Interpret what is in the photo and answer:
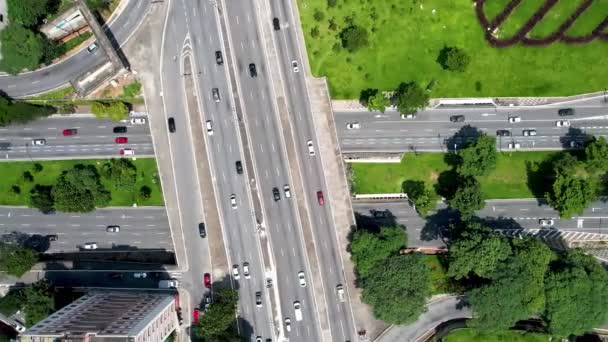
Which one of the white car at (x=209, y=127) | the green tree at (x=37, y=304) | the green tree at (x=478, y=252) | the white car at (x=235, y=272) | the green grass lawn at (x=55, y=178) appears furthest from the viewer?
the green grass lawn at (x=55, y=178)

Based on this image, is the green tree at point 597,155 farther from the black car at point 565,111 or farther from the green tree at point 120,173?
the green tree at point 120,173

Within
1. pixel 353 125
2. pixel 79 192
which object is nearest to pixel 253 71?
pixel 353 125

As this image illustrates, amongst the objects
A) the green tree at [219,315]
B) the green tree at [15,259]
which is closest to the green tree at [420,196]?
the green tree at [219,315]

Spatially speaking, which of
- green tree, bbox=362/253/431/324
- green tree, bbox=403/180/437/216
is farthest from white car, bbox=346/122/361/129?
green tree, bbox=362/253/431/324

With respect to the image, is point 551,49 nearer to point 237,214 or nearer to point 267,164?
point 267,164

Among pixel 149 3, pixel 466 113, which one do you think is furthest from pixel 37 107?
pixel 466 113

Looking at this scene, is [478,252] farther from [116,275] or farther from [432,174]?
[116,275]
